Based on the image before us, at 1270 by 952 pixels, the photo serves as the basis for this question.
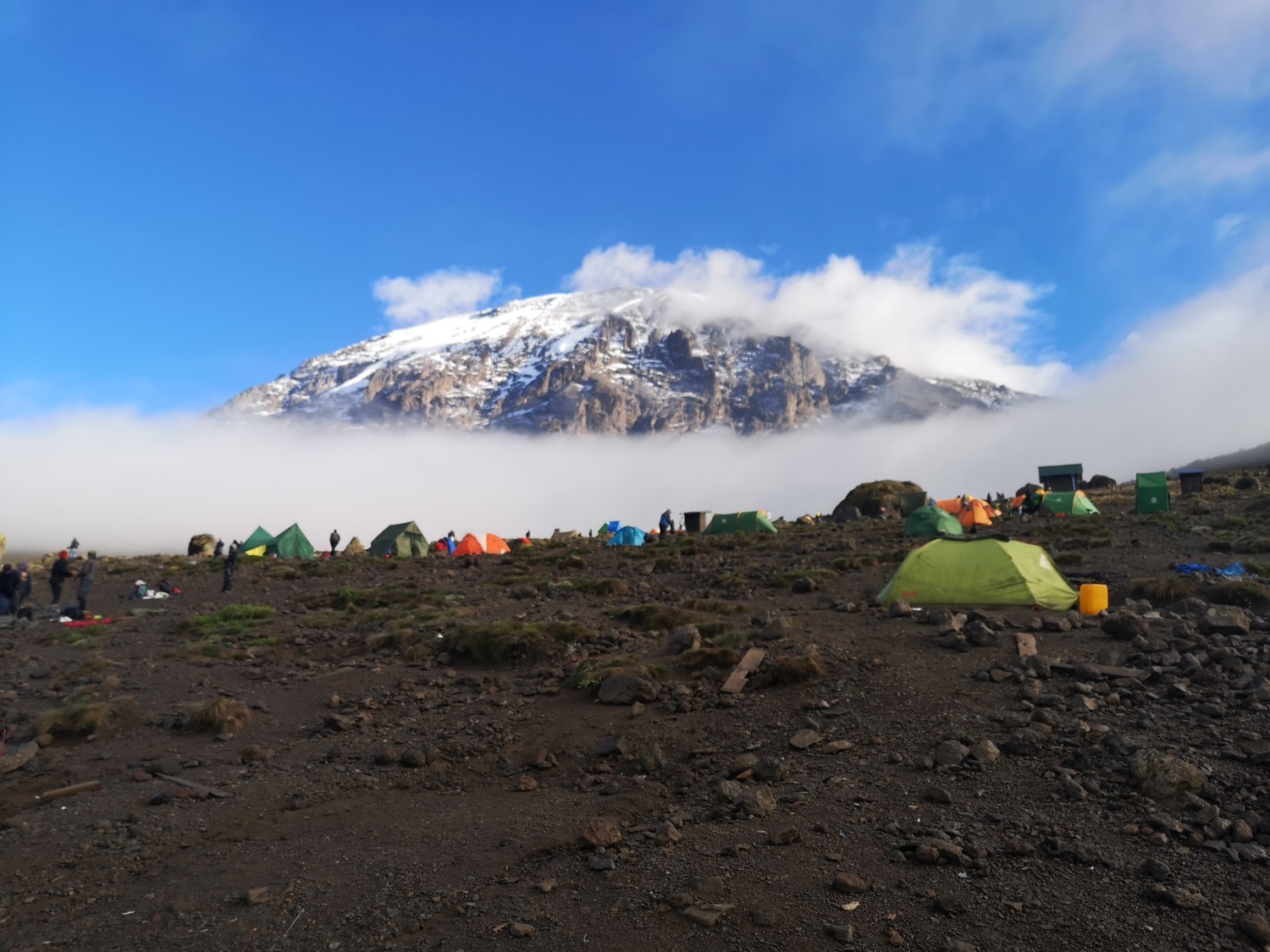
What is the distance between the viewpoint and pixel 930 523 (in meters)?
34.0

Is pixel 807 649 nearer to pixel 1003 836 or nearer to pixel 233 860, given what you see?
pixel 1003 836

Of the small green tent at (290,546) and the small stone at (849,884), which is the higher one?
the small green tent at (290,546)

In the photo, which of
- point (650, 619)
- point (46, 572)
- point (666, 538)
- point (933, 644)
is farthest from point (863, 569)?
point (46, 572)

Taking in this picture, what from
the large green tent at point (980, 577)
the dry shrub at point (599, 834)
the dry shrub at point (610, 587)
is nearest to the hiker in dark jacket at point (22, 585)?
the dry shrub at point (610, 587)

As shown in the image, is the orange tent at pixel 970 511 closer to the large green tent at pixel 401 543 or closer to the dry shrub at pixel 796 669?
the large green tent at pixel 401 543

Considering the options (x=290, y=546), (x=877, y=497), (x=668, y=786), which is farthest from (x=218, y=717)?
(x=877, y=497)

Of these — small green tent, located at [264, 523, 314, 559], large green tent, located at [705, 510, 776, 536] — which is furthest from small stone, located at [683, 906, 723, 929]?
small green tent, located at [264, 523, 314, 559]

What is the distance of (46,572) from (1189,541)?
2150 inches

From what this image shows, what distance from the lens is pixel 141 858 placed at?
7375 millimetres

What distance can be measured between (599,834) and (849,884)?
2215mm

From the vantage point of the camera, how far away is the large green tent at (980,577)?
14.8m

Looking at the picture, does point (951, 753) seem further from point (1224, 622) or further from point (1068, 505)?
point (1068, 505)

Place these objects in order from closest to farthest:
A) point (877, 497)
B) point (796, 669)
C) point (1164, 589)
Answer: point (796, 669) → point (1164, 589) → point (877, 497)

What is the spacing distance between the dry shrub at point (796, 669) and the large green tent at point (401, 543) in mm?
33730
